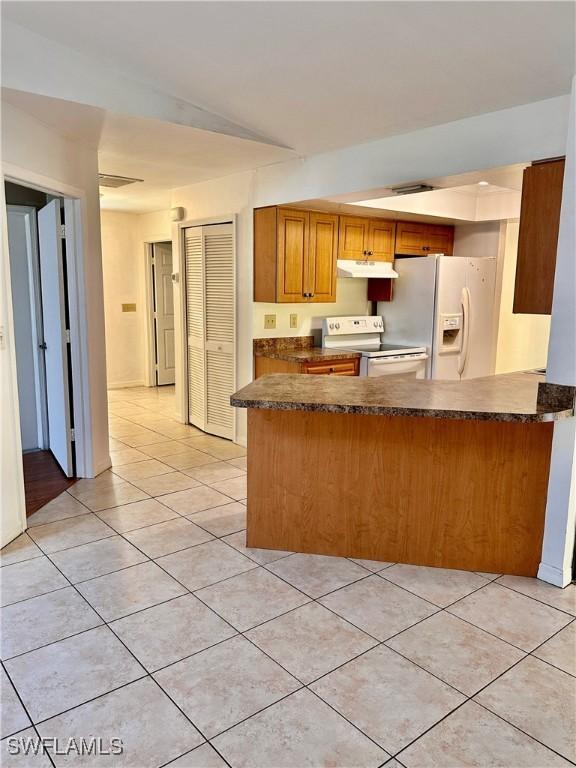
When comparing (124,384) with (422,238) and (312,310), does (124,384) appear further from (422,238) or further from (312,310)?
(422,238)

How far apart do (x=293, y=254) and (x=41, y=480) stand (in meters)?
2.65

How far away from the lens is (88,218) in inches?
156

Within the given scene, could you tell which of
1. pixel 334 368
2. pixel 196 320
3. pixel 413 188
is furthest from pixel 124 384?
pixel 413 188

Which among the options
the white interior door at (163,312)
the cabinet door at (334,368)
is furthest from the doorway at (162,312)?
the cabinet door at (334,368)

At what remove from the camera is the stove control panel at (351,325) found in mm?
5246

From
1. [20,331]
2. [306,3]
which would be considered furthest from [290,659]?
[20,331]

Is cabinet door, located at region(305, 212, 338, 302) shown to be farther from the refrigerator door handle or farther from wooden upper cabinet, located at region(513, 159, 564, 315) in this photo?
wooden upper cabinet, located at region(513, 159, 564, 315)

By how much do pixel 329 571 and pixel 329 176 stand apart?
8.91 feet

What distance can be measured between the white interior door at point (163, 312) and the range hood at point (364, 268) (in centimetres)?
339

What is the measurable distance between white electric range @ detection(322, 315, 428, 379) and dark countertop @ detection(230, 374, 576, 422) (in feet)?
5.22

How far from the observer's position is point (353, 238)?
5.08 m

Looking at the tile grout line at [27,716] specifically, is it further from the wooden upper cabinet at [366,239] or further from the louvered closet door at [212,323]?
the wooden upper cabinet at [366,239]

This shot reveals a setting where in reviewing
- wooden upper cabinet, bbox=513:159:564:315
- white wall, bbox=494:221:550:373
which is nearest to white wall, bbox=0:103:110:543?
wooden upper cabinet, bbox=513:159:564:315

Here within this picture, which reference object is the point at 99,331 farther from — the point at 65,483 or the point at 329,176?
the point at 329,176
